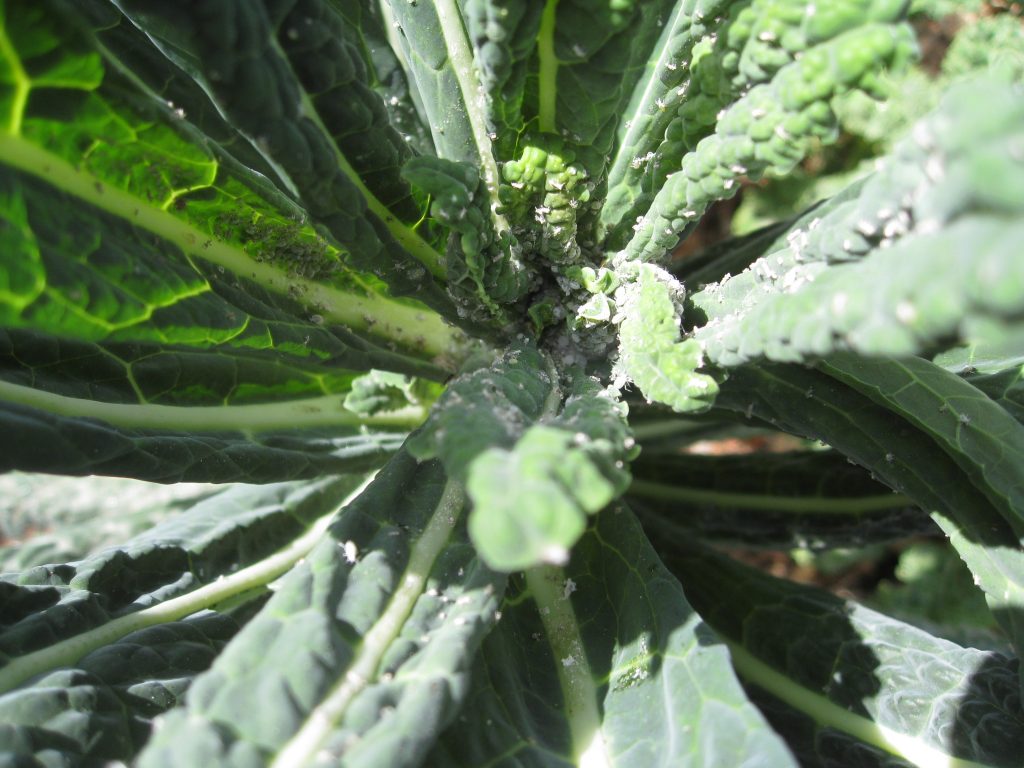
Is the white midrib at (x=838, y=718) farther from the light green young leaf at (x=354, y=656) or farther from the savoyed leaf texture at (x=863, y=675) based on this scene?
the light green young leaf at (x=354, y=656)

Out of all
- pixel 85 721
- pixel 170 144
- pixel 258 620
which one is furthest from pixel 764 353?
pixel 85 721

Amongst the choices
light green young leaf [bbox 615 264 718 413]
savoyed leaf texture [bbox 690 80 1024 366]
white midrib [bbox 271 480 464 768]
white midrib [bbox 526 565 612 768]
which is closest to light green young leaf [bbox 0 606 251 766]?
white midrib [bbox 271 480 464 768]

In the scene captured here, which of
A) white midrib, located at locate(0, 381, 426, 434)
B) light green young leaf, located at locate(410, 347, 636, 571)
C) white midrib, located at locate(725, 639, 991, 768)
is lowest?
white midrib, located at locate(725, 639, 991, 768)

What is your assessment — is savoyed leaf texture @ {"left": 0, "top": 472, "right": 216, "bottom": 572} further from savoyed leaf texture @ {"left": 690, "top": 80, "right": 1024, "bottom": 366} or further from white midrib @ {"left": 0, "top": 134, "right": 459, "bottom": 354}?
savoyed leaf texture @ {"left": 690, "top": 80, "right": 1024, "bottom": 366}

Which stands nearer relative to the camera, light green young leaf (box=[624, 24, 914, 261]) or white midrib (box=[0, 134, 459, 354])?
light green young leaf (box=[624, 24, 914, 261])

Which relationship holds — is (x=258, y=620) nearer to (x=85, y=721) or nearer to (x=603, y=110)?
(x=85, y=721)

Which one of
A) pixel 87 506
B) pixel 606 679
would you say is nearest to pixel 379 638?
pixel 606 679

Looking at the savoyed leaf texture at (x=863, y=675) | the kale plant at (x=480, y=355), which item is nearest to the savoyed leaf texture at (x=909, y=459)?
the kale plant at (x=480, y=355)
